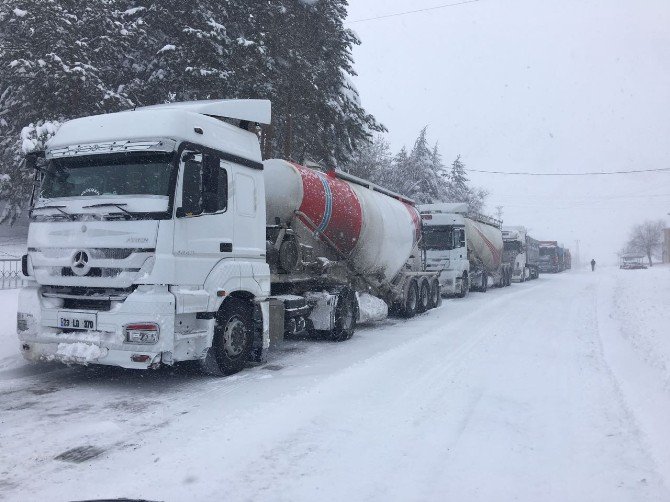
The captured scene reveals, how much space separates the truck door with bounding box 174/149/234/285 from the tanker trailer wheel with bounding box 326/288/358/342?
4.25 meters

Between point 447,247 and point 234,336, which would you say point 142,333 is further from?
point 447,247

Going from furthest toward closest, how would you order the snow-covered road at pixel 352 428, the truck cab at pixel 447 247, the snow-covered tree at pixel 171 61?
the truck cab at pixel 447 247, the snow-covered tree at pixel 171 61, the snow-covered road at pixel 352 428

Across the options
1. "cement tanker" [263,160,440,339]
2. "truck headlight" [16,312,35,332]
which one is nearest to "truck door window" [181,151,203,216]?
"truck headlight" [16,312,35,332]

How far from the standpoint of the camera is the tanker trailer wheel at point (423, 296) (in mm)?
16641

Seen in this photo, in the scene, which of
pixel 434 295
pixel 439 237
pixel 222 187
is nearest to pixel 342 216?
pixel 222 187

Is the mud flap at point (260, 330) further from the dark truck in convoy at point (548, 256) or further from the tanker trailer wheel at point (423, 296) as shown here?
the dark truck in convoy at point (548, 256)

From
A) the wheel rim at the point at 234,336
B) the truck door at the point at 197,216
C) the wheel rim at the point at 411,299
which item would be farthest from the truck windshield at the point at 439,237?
the truck door at the point at 197,216

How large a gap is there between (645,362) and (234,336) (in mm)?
6507

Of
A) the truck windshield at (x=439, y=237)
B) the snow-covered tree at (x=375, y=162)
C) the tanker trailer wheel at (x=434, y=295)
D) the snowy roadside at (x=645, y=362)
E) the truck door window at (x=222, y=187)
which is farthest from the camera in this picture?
the snow-covered tree at (x=375, y=162)

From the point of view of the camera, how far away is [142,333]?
634cm

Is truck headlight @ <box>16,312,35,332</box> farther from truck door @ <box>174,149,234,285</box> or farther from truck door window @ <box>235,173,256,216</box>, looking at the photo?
truck door window @ <box>235,173,256,216</box>

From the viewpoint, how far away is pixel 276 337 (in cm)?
867

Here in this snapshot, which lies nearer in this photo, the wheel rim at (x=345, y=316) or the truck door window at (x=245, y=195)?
the truck door window at (x=245, y=195)

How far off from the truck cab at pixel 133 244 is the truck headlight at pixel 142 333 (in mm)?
12
